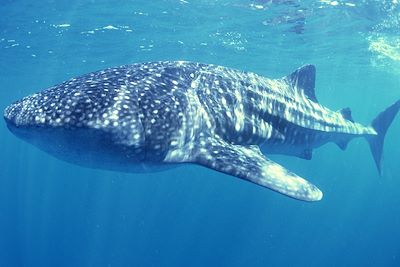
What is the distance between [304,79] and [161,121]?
556 cm

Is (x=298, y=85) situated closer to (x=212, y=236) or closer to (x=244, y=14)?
(x=244, y=14)

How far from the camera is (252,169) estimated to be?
5.57m

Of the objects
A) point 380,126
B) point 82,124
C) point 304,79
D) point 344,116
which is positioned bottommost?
point 380,126

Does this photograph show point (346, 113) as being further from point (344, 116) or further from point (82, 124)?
point (82, 124)

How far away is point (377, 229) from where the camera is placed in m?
42.1

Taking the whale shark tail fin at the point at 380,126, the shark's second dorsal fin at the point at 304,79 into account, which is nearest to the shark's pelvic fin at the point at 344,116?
the whale shark tail fin at the point at 380,126

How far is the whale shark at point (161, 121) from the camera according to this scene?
17.0 ft

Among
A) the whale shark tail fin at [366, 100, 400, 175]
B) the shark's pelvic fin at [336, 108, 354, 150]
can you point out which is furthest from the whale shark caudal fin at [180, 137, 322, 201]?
the whale shark tail fin at [366, 100, 400, 175]

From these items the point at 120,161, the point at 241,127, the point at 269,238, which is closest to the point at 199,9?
the point at 241,127

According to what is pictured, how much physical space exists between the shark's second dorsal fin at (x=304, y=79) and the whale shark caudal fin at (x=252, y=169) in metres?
4.24

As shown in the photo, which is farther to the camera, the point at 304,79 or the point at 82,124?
the point at 304,79

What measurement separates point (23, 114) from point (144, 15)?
16.4 m

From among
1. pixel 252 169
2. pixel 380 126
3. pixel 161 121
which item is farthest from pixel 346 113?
pixel 161 121

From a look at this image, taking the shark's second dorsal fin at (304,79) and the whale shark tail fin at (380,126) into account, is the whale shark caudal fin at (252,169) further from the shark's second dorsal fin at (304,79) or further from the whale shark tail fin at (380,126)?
the whale shark tail fin at (380,126)
